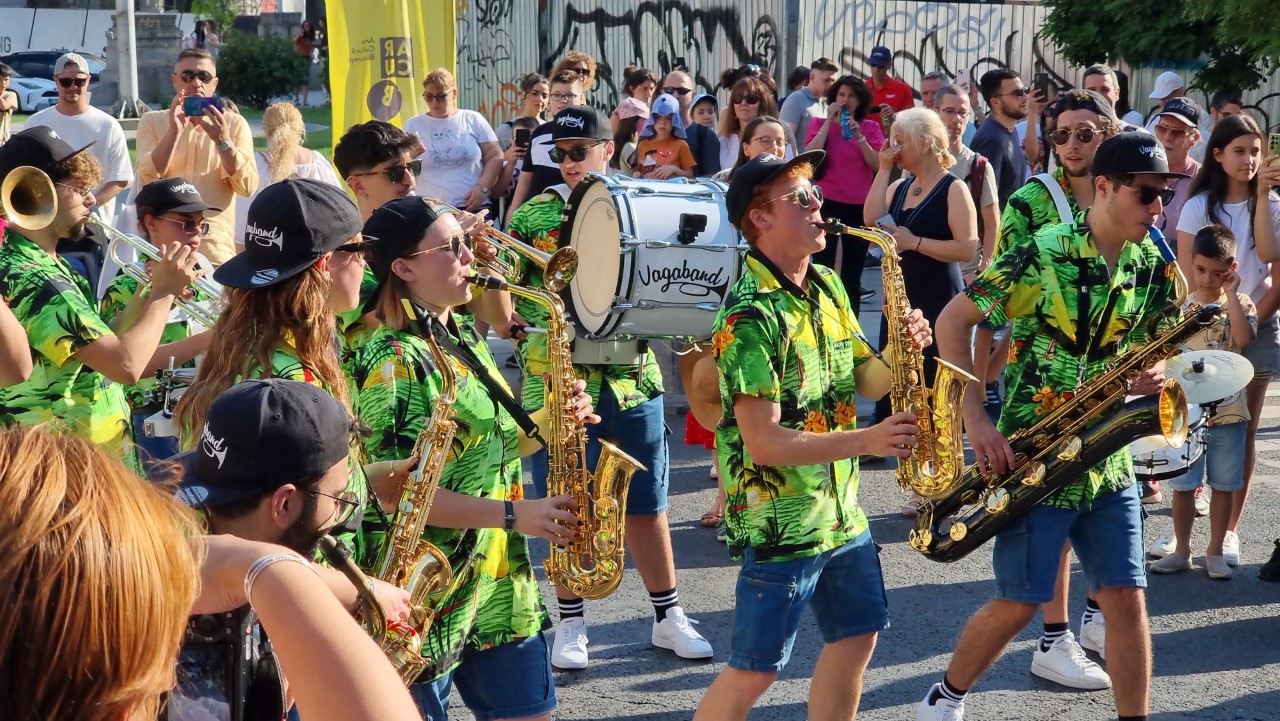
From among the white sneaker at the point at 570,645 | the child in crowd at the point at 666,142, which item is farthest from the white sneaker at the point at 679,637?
the child in crowd at the point at 666,142

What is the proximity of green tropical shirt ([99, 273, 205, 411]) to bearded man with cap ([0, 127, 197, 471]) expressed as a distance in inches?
32.0

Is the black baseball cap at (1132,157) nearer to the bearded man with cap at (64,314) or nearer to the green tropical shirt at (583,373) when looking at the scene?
the green tropical shirt at (583,373)

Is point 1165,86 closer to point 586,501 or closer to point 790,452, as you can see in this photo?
point 790,452

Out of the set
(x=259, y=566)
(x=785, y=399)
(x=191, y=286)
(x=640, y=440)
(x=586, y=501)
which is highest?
(x=259, y=566)

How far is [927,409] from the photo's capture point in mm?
4016

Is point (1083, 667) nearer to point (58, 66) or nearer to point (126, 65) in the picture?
point (58, 66)

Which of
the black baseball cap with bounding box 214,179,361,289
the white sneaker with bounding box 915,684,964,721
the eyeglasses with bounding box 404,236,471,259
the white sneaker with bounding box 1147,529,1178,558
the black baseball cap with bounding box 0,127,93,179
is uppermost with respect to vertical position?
the black baseball cap with bounding box 0,127,93,179

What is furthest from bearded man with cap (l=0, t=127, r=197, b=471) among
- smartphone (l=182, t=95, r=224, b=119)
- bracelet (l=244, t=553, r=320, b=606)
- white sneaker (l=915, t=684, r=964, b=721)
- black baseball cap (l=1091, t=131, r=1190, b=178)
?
smartphone (l=182, t=95, r=224, b=119)

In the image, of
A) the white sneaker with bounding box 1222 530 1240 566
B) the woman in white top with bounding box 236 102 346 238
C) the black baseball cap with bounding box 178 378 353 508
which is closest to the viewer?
the black baseball cap with bounding box 178 378 353 508

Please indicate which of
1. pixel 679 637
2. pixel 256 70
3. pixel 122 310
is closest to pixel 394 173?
pixel 122 310

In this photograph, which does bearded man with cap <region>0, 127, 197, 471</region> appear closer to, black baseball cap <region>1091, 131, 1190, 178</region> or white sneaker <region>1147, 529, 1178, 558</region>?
black baseball cap <region>1091, 131, 1190, 178</region>

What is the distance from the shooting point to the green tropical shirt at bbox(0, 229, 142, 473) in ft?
13.3

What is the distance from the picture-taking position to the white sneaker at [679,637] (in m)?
5.18

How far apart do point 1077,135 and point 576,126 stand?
7.78ft
